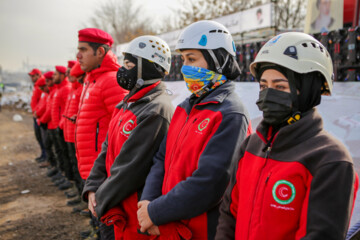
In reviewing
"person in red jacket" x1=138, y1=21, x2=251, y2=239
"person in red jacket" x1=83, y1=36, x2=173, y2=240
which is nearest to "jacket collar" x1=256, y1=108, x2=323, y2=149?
"person in red jacket" x1=138, y1=21, x2=251, y2=239

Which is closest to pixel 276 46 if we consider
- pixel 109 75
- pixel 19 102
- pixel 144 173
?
pixel 144 173

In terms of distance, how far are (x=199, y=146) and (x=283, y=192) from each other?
1.98 ft

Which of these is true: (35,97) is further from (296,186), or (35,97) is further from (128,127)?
(296,186)

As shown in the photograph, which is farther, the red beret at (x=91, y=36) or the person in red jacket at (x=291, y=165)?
the red beret at (x=91, y=36)

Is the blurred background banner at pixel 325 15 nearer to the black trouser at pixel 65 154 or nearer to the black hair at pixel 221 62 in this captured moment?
the black trouser at pixel 65 154

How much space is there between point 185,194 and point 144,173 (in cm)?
65

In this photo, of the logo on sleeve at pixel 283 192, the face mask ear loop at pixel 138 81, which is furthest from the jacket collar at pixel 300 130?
the face mask ear loop at pixel 138 81

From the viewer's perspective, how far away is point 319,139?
53.0 inches

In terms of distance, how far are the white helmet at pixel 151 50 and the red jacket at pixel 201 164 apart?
85cm

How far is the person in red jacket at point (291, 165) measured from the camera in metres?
1.22

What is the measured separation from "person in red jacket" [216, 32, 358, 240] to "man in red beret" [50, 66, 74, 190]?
233 inches

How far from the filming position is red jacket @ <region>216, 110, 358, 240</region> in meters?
1.21

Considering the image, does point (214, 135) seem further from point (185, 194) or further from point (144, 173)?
point (144, 173)

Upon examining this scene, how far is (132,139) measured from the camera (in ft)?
7.52
